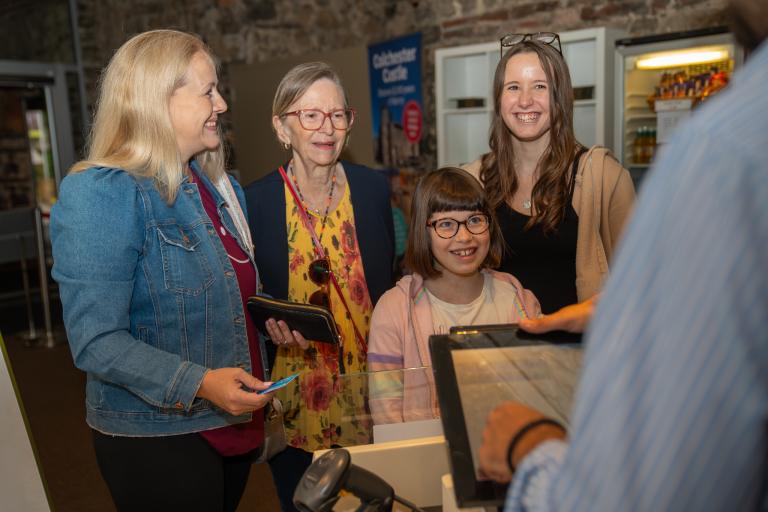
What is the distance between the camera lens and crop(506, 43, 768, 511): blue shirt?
20.2 inches

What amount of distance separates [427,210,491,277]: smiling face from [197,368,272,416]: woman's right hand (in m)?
0.77

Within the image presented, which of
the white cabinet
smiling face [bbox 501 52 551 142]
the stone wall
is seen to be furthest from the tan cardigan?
the stone wall

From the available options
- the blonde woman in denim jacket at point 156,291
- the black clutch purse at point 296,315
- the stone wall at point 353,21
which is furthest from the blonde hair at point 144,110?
the stone wall at point 353,21

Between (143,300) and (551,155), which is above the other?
(551,155)

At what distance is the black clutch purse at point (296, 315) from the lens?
1.76 metres

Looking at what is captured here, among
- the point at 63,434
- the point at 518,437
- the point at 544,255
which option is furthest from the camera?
the point at 63,434

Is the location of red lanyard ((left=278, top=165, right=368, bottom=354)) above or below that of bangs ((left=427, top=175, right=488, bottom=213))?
below

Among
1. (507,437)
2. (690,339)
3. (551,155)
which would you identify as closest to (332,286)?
(551,155)

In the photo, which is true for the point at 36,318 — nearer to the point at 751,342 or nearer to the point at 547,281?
the point at 547,281

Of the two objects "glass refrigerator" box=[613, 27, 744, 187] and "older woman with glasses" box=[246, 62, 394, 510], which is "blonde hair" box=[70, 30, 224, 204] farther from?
"glass refrigerator" box=[613, 27, 744, 187]

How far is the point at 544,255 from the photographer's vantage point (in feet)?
7.17

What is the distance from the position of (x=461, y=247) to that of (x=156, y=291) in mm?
860

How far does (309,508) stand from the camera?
96cm

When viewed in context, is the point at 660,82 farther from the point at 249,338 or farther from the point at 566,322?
the point at 566,322
